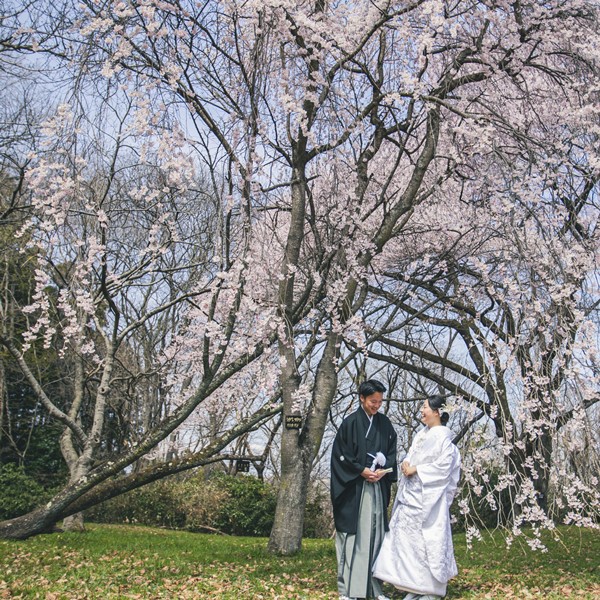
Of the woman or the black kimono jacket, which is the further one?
the black kimono jacket

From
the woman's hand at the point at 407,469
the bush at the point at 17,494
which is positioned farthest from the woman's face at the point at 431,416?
the bush at the point at 17,494

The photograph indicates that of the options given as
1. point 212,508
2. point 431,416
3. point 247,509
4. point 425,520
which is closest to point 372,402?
point 431,416

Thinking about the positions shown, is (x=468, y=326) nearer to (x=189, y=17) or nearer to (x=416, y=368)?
(x=416, y=368)

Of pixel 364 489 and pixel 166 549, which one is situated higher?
pixel 364 489

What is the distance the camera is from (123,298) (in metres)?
14.8

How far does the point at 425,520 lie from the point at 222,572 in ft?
8.46

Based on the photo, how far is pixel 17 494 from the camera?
12.4 m

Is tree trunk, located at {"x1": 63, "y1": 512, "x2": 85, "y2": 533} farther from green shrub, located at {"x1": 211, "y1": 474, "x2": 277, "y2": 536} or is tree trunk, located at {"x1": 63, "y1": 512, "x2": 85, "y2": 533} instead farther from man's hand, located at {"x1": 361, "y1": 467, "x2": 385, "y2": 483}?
man's hand, located at {"x1": 361, "y1": 467, "x2": 385, "y2": 483}

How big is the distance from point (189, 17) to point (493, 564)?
20.7ft

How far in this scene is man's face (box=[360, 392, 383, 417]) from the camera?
4500 millimetres

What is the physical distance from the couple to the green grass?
727mm

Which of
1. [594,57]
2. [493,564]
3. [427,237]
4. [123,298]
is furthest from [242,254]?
[123,298]

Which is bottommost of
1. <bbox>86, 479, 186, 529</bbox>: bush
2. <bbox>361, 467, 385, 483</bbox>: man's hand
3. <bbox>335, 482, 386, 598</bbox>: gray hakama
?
<bbox>86, 479, 186, 529</bbox>: bush

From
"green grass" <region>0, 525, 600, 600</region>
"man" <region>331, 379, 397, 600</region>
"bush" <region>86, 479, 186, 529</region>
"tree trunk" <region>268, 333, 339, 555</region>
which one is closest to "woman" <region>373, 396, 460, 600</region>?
"man" <region>331, 379, 397, 600</region>
